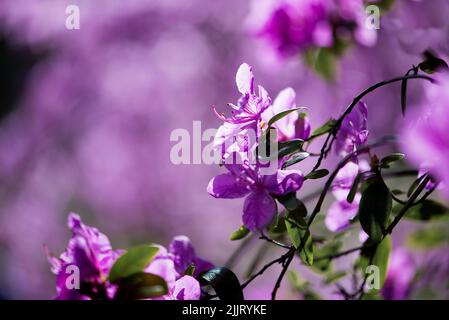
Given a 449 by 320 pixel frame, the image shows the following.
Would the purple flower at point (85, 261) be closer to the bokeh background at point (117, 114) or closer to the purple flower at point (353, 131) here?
the purple flower at point (353, 131)

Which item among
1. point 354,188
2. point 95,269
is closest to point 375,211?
point 354,188

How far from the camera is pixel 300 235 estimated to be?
52cm

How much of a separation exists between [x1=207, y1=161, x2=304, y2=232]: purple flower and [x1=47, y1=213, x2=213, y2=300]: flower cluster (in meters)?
0.07

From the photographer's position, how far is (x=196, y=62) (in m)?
1.88

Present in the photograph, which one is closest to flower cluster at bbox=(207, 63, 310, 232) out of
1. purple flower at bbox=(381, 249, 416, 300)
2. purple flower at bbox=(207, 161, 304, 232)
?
purple flower at bbox=(207, 161, 304, 232)

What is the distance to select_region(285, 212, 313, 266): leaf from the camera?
0.51 m

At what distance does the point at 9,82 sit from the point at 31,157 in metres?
0.40

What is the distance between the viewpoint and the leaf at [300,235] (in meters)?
0.51

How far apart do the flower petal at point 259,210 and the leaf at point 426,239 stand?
467mm

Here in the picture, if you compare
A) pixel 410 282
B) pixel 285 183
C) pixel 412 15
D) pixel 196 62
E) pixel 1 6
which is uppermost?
pixel 1 6

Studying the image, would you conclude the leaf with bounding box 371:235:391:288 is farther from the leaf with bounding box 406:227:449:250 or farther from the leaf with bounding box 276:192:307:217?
the leaf with bounding box 406:227:449:250


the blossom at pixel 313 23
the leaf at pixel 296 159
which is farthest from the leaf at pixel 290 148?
the blossom at pixel 313 23
